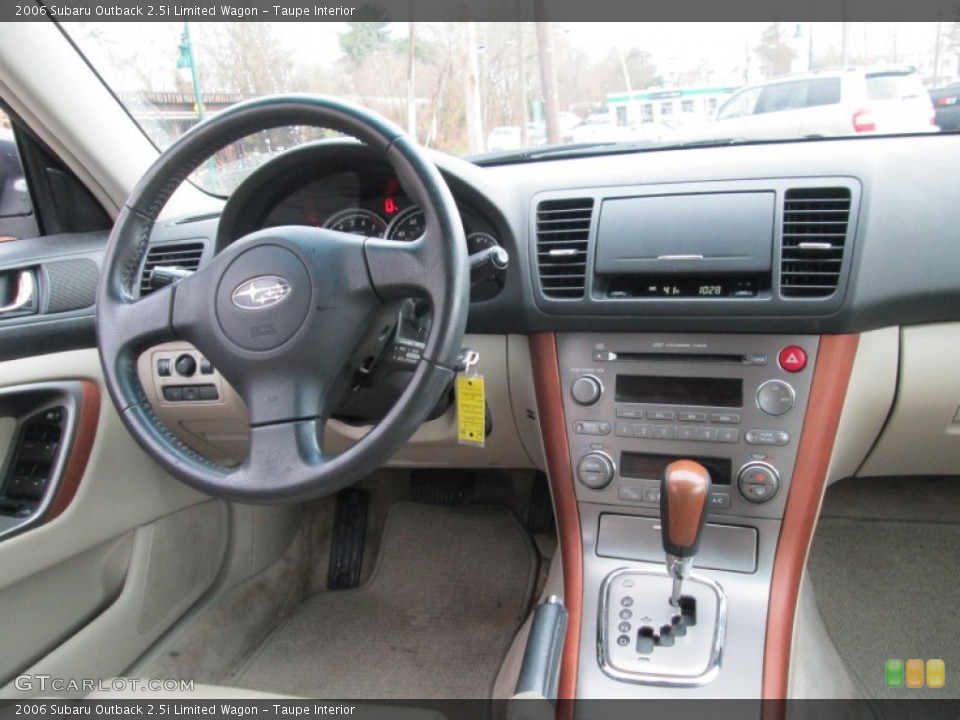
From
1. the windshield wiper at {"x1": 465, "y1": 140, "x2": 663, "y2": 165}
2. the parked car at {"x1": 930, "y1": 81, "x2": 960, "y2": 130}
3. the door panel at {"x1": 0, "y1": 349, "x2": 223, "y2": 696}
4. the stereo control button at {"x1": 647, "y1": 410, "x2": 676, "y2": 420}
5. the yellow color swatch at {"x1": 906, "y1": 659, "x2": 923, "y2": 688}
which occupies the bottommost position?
the yellow color swatch at {"x1": 906, "y1": 659, "x2": 923, "y2": 688}

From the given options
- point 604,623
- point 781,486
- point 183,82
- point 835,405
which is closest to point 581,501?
point 604,623

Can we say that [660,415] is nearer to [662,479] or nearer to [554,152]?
[662,479]

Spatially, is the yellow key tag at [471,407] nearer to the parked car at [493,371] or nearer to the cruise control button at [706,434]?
the parked car at [493,371]

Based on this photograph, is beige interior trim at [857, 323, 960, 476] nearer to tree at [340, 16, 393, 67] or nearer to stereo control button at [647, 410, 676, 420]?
stereo control button at [647, 410, 676, 420]

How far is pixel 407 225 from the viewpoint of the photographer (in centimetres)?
154

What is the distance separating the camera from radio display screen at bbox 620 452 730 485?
1.46m

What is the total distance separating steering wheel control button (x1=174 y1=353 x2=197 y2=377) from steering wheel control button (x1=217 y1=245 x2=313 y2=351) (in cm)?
59

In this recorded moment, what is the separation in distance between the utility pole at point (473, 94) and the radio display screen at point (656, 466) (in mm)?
837

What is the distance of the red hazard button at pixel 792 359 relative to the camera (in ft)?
4.48

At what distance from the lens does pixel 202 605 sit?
204cm

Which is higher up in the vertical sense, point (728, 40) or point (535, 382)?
point (728, 40)

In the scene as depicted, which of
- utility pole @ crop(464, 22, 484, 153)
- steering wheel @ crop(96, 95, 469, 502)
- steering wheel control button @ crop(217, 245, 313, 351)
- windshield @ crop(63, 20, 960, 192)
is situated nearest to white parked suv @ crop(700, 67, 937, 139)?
windshield @ crop(63, 20, 960, 192)
